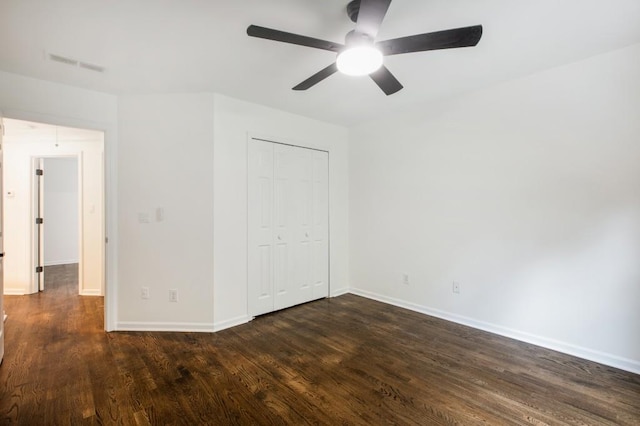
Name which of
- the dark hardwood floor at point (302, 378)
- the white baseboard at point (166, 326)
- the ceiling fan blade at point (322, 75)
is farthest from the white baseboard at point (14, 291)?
the ceiling fan blade at point (322, 75)

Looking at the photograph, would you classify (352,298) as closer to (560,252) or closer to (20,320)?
(560,252)

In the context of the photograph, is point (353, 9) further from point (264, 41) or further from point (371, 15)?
point (264, 41)

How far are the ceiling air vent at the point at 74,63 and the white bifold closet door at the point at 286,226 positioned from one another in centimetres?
148

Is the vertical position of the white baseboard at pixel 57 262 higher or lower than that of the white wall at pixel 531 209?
lower

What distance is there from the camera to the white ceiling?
6.01 ft

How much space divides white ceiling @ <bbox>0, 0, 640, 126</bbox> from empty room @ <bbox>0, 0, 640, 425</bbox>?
2cm

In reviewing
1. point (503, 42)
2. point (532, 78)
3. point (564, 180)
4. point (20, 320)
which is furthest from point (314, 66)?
point (20, 320)

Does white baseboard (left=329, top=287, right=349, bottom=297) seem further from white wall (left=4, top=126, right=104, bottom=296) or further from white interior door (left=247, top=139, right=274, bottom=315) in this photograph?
white wall (left=4, top=126, right=104, bottom=296)

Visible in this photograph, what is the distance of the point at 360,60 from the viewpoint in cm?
177

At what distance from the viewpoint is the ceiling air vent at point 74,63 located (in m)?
2.37

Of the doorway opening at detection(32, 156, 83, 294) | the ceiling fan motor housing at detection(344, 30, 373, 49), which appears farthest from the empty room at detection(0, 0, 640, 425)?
the doorway opening at detection(32, 156, 83, 294)

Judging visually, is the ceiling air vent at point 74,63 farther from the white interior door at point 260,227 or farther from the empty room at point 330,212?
the white interior door at point 260,227

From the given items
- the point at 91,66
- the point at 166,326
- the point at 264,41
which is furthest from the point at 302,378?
the point at 91,66

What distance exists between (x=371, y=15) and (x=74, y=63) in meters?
2.49
